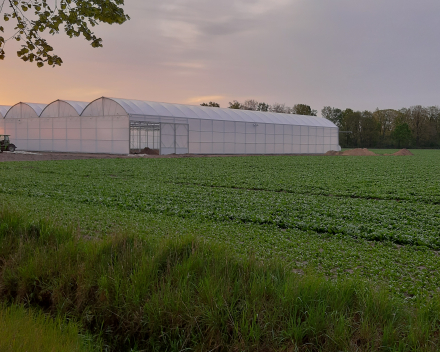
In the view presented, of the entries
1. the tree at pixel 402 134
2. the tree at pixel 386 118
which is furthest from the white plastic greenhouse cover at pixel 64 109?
the tree at pixel 386 118

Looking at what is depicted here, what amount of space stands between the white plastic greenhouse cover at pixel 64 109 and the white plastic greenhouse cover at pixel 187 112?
1.86m

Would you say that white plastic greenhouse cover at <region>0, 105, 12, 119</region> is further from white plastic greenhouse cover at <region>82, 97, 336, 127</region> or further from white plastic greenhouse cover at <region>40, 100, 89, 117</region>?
white plastic greenhouse cover at <region>82, 97, 336, 127</region>

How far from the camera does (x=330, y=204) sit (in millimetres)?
14078

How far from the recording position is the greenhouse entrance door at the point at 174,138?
49562mm

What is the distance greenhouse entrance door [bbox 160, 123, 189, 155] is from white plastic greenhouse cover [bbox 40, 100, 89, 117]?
33.1 ft

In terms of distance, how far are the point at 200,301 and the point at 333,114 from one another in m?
111

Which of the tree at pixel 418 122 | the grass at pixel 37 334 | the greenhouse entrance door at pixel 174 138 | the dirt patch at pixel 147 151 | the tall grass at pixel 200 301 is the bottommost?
the grass at pixel 37 334

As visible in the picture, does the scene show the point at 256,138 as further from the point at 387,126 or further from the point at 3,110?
the point at 387,126

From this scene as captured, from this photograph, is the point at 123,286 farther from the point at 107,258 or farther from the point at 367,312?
the point at 367,312

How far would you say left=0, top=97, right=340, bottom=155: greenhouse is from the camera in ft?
156

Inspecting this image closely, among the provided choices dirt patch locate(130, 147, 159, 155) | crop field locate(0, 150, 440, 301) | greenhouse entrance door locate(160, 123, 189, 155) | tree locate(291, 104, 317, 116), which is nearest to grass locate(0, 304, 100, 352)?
crop field locate(0, 150, 440, 301)

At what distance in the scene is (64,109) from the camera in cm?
5128

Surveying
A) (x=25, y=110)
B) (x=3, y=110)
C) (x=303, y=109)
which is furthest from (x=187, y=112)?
(x=303, y=109)

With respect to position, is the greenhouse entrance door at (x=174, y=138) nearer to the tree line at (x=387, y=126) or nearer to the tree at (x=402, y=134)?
the tree line at (x=387, y=126)
